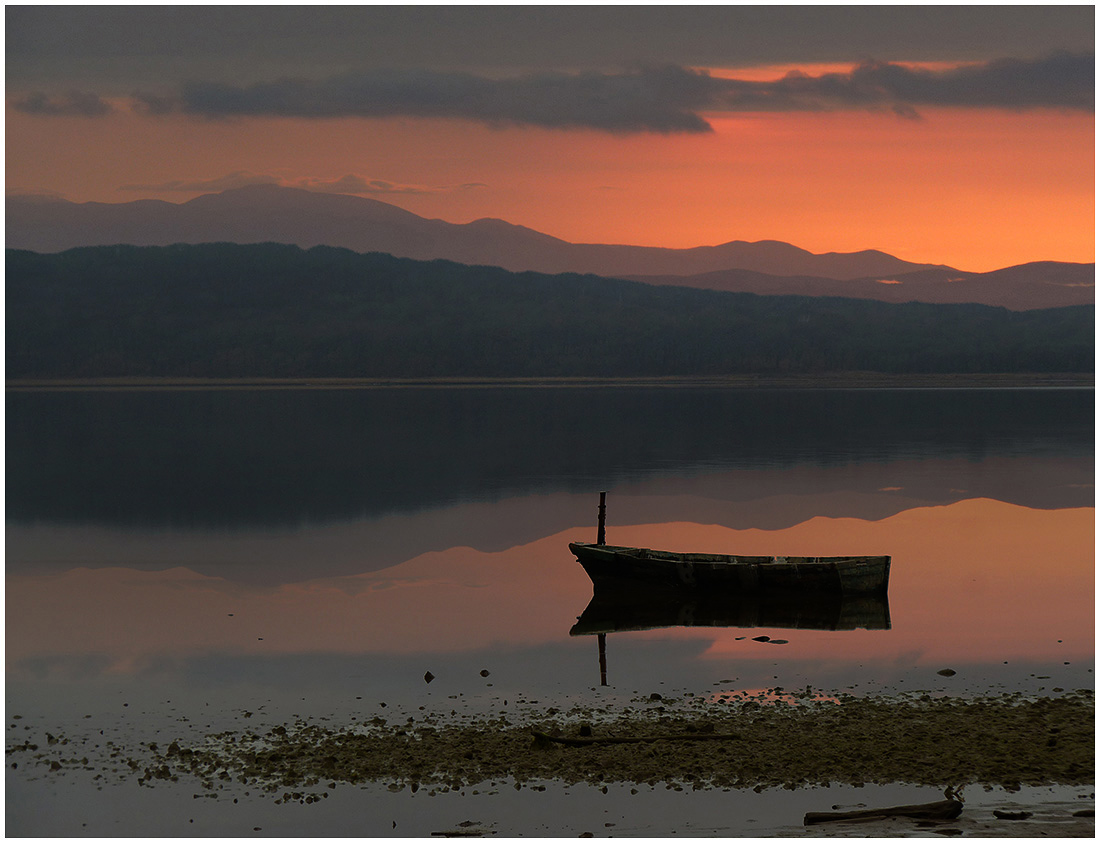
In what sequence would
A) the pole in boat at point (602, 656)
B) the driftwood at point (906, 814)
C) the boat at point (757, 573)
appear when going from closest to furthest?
the driftwood at point (906, 814) < the pole in boat at point (602, 656) < the boat at point (757, 573)

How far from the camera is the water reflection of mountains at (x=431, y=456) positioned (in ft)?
213

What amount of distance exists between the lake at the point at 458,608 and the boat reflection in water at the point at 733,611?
0.36m

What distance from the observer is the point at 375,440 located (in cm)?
12131

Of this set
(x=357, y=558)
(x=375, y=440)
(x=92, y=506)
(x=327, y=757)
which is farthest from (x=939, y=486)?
(x=375, y=440)

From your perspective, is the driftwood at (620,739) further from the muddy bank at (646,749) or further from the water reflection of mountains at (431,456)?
the water reflection of mountains at (431,456)

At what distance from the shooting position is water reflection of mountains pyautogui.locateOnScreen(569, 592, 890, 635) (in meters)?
30.5

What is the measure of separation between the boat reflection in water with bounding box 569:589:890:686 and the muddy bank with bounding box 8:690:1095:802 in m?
7.91

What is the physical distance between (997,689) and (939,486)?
47.4 m

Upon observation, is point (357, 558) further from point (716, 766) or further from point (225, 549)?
point (716, 766)

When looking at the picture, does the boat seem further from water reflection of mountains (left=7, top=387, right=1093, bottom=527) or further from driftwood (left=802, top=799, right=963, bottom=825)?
water reflection of mountains (left=7, top=387, right=1093, bottom=527)

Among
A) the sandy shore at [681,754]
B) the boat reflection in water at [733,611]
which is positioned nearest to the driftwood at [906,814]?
the sandy shore at [681,754]

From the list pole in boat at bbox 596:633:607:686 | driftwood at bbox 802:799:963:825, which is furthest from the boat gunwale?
driftwood at bbox 802:799:963:825

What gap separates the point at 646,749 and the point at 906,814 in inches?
173

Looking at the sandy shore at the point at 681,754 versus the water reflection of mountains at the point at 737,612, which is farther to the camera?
the water reflection of mountains at the point at 737,612
